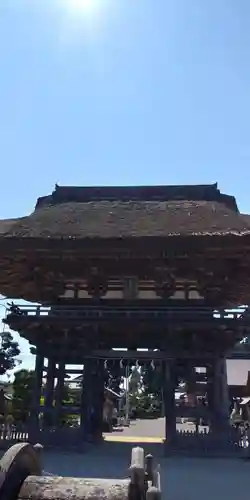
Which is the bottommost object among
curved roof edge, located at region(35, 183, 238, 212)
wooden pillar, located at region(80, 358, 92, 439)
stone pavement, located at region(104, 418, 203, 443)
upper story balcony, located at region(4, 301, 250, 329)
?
stone pavement, located at region(104, 418, 203, 443)

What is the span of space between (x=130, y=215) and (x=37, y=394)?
5.00m

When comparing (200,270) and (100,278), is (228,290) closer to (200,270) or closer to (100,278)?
(200,270)

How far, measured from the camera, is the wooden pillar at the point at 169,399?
11.1 m

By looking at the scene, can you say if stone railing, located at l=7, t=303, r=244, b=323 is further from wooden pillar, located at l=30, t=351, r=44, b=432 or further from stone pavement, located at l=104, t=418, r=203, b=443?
stone pavement, located at l=104, t=418, r=203, b=443

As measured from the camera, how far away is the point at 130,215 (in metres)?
12.7

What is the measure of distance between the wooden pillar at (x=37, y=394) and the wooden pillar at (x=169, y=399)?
303cm

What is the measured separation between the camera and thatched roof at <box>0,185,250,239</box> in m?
11.0

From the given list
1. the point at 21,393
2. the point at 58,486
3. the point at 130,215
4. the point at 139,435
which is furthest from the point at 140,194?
the point at 58,486

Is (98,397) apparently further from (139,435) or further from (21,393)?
(21,393)

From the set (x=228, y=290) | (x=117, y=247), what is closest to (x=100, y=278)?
(x=117, y=247)

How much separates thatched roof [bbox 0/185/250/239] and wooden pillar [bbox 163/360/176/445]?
324cm

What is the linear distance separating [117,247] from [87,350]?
9.16ft

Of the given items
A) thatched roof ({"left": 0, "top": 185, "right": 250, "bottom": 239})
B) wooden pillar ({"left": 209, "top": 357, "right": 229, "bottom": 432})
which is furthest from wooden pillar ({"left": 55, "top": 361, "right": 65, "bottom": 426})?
wooden pillar ({"left": 209, "top": 357, "right": 229, "bottom": 432})

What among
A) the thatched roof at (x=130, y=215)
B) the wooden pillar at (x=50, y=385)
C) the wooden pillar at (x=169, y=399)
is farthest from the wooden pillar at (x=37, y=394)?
the thatched roof at (x=130, y=215)
